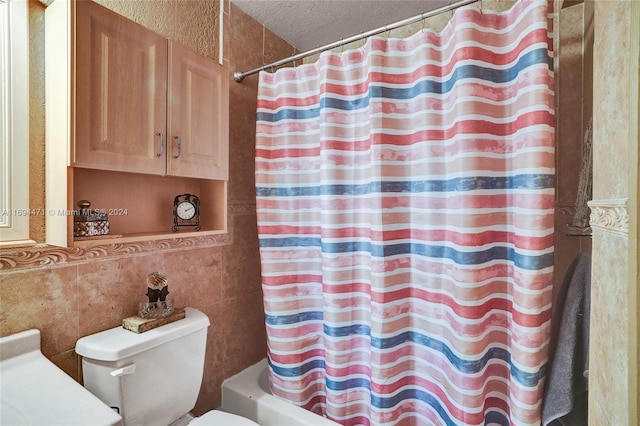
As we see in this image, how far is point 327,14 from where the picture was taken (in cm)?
164

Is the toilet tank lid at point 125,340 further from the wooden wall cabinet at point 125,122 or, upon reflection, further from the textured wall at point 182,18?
the textured wall at point 182,18

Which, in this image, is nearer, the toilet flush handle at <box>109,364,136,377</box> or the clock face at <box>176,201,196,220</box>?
the toilet flush handle at <box>109,364,136,377</box>

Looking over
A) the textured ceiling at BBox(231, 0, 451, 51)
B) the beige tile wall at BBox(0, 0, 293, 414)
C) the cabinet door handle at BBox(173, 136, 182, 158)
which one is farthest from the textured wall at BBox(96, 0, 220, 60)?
the cabinet door handle at BBox(173, 136, 182, 158)

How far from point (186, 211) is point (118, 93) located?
0.51 meters

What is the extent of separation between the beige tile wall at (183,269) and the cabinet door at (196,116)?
262 mm

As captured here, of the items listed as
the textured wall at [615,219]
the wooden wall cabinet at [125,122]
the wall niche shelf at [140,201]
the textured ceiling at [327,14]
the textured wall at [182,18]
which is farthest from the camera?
the textured ceiling at [327,14]

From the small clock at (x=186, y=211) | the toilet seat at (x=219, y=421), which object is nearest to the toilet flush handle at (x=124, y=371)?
the toilet seat at (x=219, y=421)

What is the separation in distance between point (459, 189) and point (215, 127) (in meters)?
1.05

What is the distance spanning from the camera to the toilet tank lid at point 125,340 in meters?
0.97

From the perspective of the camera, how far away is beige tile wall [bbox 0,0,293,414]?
983 millimetres

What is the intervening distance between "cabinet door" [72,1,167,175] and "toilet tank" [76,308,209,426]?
23.8 inches

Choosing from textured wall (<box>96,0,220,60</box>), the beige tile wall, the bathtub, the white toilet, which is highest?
textured wall (<box>96,0,220,60</box>)

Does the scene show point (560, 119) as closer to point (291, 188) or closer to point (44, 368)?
point (291, 188)

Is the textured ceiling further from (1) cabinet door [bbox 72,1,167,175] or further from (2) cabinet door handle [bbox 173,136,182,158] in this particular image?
(2) cabinet door handle [bbox 173,136,182,158]
